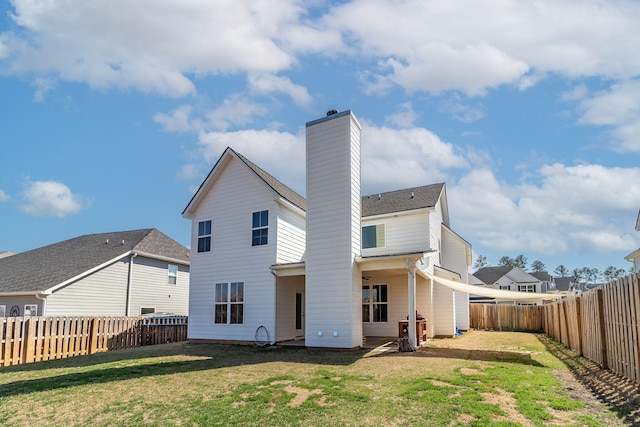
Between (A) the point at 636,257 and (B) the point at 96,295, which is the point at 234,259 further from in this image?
(A) the point at 636,257

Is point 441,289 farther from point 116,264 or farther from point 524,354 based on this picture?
point 116,264

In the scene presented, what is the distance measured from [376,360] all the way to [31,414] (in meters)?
7.36

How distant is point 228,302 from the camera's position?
16.3 meters

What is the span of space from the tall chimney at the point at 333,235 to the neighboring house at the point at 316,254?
0.11 ft

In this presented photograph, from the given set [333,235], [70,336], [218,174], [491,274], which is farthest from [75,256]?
[491,274]

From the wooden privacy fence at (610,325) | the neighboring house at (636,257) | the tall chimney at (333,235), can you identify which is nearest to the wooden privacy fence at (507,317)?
the neighboring house at (636,257)

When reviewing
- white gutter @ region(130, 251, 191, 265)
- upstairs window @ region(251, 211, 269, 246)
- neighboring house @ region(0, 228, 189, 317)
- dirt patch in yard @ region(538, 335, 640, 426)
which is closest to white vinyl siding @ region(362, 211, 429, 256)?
upstairs window @ region(251, 211, 269, 246)

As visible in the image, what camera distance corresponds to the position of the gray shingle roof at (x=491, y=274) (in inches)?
2375

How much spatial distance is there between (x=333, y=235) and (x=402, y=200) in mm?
7890

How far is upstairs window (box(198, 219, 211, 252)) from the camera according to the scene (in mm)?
17234

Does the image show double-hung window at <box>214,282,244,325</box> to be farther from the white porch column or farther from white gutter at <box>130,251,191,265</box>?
white gutter at <box>130,251,191,265</box>

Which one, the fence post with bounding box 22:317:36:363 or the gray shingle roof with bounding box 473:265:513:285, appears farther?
the gray shingle roof with bounding box 473:265:513:285

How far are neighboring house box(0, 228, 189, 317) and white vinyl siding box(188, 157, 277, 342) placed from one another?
6.91 meters

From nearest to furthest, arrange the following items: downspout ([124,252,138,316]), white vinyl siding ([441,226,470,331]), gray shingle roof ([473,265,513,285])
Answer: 1. downspout ([124,252,138,316])
2. white vinyl siding ([441,226,470,331])
3. gray shingle roof ([473,265,513,285])
